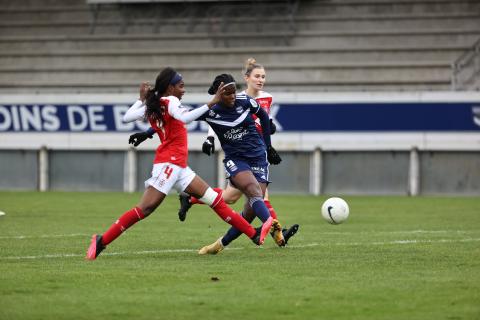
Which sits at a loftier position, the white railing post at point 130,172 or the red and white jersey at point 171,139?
the white railing post at point 130,172

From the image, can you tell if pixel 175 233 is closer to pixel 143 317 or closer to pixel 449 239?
pixel 449 239

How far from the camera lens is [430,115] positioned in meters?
26.7

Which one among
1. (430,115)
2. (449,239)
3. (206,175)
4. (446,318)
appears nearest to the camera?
(446,318)

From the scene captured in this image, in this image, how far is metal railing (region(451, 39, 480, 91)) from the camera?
2800 cm

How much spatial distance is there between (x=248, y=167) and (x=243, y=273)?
2.49 metres

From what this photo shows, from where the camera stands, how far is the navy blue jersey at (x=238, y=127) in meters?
11.7

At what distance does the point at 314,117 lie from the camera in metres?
27.6

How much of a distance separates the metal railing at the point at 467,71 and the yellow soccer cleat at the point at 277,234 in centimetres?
1678

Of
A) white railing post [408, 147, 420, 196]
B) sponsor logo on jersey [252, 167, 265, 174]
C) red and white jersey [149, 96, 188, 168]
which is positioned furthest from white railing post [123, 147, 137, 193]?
red and white jersey [149, 96, 188, 168]

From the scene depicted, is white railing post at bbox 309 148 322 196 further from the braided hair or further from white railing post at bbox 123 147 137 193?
the braided hair

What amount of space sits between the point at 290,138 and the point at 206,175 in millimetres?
2534

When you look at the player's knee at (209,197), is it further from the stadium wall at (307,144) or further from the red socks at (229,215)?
the stadium wall at (307,144)

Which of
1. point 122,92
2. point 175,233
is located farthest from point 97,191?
point 175,233

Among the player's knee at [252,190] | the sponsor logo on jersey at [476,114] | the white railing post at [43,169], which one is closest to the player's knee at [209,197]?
the player's knee at [252,190]
